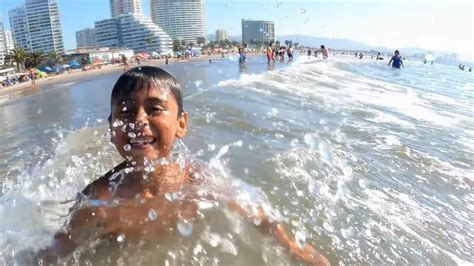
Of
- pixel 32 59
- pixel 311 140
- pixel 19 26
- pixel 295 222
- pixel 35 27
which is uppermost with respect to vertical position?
pixel 19 26

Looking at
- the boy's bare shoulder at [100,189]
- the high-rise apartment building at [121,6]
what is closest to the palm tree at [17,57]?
the boy's bare shoulder at [100,189]

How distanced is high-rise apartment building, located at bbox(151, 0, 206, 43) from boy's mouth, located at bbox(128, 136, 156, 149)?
12282cm

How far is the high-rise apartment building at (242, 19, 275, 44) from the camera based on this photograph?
119m

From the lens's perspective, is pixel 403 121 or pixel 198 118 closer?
pixel 198 118

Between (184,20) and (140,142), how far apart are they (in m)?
159

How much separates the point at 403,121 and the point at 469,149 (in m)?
1.99

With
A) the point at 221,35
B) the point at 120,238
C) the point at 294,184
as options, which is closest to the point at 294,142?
the point at 294,184

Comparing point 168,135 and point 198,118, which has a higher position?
point 168,135

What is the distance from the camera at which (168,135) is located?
2635 millimetres

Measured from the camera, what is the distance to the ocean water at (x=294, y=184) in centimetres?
256

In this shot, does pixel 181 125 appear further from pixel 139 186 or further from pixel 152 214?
pixel 152 214

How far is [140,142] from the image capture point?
253cm

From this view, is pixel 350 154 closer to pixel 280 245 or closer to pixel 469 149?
pixel 469 149

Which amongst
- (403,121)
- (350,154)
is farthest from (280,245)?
(403,121)
